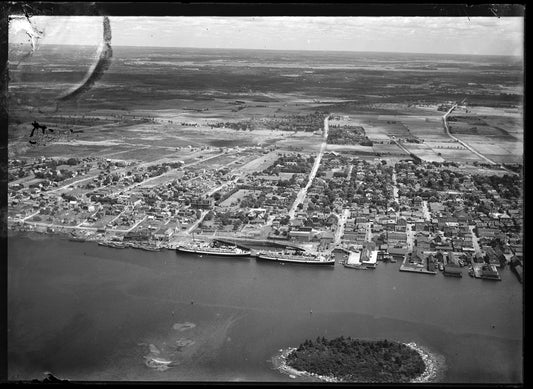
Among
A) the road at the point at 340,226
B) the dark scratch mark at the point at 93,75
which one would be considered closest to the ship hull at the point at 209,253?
the road at the point at 340,226

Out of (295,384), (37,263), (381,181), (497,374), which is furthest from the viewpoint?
(381,181)

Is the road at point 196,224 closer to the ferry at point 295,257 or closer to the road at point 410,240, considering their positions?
the ferry at point 295,257

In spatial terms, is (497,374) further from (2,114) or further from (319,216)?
(2,114)

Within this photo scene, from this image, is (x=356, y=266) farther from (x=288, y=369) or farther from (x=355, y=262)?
(x=288, y=369)

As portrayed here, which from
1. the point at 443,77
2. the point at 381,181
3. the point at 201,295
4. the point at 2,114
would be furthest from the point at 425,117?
the point at 2,114

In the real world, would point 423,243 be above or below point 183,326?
above

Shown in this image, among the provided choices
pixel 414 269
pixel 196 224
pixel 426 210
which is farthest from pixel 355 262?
pixel 196 224

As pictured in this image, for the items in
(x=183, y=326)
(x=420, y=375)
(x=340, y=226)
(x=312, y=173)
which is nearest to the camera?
(x=420, y=375)

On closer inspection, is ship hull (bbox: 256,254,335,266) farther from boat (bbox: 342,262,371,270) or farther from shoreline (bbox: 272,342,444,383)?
shoreline (bbox: 272,342,444,383)
